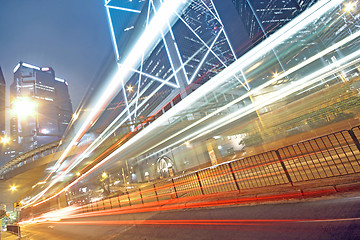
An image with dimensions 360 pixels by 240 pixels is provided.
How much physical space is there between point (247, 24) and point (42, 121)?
15308cm

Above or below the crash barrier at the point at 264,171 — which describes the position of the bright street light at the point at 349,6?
above

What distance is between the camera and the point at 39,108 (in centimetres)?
12444

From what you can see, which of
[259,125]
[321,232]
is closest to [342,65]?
[259,125]

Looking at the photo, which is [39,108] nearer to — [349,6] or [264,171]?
[264,171]

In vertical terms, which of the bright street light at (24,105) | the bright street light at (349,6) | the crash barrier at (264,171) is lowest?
the crash barrier at (264,171)

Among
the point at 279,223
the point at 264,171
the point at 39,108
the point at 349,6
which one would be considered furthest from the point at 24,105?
the point at 39,108

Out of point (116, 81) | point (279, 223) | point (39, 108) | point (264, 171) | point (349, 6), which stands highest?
point (39, 108)

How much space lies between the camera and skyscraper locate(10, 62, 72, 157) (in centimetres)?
11262

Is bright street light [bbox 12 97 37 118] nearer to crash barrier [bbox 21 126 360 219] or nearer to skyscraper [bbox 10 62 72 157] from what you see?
crash barrier [bbox 21 126 360 219]

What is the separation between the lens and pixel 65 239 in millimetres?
8328

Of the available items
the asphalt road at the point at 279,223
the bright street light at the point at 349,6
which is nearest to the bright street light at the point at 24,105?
the asphalt road at the point at 279,223

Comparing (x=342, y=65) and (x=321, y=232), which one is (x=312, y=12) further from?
(x=321, y=232)

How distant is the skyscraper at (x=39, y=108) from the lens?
370 ft

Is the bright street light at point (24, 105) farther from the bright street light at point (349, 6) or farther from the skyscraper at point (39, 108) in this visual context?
the skyscraper at point (39, 108)
